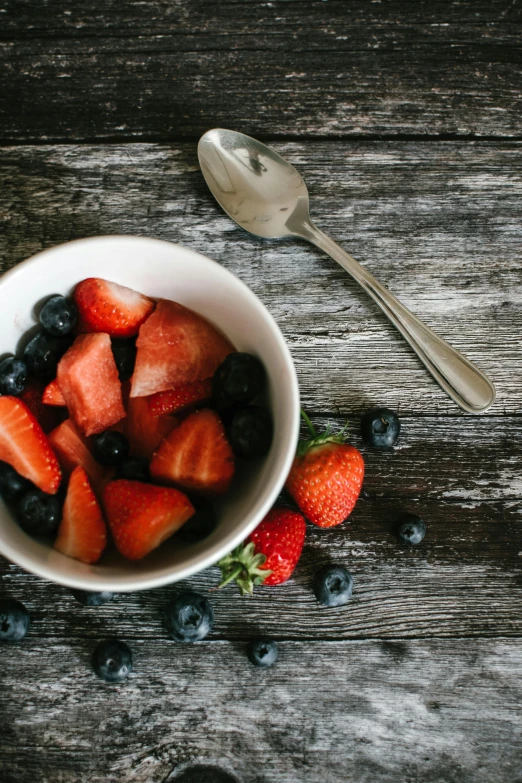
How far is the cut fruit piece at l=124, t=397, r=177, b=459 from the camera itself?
869 mm

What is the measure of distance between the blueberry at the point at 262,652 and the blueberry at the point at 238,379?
1.37 ft

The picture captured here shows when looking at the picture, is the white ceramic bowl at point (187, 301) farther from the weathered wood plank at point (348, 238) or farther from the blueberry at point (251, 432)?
the weathered wood plank at point (348, 238)

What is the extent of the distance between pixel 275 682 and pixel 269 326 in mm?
612

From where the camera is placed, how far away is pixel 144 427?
875 mm

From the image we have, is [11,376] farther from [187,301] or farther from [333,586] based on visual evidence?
[333,586]

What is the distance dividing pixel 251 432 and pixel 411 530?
0.38 meters

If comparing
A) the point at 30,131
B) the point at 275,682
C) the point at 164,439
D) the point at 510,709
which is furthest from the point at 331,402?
the point at 30,131

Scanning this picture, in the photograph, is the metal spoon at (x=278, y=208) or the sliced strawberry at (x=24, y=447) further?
the metal spoon at (x=278, y=208)

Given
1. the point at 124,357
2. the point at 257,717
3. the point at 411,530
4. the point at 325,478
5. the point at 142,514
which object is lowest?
the point at 257,717

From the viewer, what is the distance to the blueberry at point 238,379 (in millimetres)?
803

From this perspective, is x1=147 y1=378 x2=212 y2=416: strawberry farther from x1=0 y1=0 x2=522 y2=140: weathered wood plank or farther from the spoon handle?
x1=0 y1=0 x2=522 y2=140: weathered wood plank

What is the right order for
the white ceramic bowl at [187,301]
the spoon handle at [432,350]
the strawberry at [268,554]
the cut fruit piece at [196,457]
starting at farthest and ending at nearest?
the spoon handle at [432,350] → the strawberry at [268,554] → the cut fruit piece at [196,457] → the white ceramic bowl at [187,301]

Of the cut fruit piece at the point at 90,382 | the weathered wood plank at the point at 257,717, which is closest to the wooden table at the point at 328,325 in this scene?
the weathered wood plank at the point at 257,717

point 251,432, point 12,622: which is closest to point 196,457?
point 251,432
